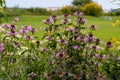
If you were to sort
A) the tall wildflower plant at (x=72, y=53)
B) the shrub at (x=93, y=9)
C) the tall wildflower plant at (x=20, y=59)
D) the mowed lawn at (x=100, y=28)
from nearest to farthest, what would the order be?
the tall wildflower plant at (x=72, y=53) < the tall wildflower plant at (x=20, y=59) < the mowed lawn at (x=100, y=28) < the shrub at (x=93, y=9)

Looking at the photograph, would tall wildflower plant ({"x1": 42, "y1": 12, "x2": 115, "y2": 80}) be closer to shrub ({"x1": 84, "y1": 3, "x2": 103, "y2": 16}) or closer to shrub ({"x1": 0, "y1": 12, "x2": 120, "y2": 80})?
shrub ({"x1": 0, "y1": 12, "x2": 120, "y2": 80})

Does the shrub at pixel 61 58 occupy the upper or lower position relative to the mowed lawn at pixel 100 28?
upper

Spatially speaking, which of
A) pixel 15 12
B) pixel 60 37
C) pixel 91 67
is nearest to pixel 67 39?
pixel 60 37

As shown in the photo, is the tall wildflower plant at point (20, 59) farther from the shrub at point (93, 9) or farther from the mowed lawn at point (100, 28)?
the shrub at point (93, 9)

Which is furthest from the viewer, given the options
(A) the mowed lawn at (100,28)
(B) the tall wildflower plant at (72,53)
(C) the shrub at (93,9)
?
(C) the shrub at (93,9)

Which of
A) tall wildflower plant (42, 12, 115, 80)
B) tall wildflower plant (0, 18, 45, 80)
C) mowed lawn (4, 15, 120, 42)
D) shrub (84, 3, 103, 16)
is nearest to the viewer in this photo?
tall wildflower plant (42, 12, 115, 80)

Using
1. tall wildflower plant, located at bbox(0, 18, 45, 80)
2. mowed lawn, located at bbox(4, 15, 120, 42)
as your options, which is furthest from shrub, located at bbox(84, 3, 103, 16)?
tall wildflower plant, located at bbox(0, 18, 45, 80)

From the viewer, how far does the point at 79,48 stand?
319 centimetres

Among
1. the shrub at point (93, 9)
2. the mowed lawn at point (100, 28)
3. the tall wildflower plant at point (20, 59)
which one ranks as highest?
the tall wildflower plant at point (20, 59)

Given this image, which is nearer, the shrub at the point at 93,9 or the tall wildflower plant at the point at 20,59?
the tall wildflower plant at the point at 20,59

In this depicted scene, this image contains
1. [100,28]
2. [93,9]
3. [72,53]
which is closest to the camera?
[72,53]

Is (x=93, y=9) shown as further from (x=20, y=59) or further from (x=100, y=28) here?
(x=20, y=59)

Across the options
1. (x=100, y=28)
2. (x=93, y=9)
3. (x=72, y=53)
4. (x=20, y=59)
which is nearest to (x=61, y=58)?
(x=72, y=53)

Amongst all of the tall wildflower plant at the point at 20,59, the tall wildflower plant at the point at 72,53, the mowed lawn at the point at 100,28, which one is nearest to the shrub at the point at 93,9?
the mowed lawn at the point at 100,28
